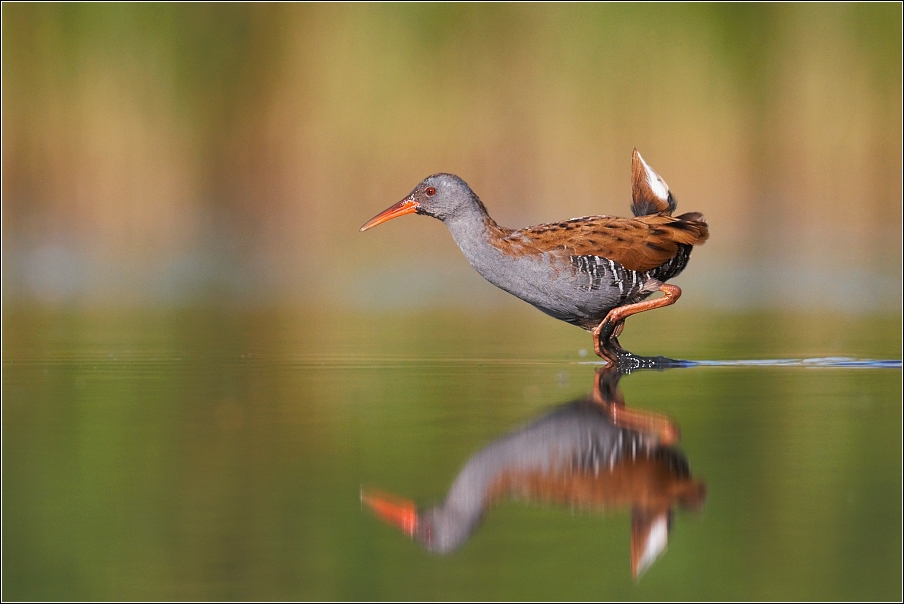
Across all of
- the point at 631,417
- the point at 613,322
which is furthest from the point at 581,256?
the point at 631,417

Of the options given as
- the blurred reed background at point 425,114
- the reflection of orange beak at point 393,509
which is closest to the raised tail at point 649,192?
the reflection of orange beak at point 393,509

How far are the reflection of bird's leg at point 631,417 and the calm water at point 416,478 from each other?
5 centimetres

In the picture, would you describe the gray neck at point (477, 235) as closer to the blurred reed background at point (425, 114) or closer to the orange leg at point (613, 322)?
the orange leg at point (613, 322)

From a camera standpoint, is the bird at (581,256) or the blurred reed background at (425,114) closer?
the bird at (581,256)

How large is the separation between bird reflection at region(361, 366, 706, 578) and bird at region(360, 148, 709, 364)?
1956 millimetres

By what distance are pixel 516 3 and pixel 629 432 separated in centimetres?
1388

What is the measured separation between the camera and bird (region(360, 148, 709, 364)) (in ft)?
23.1

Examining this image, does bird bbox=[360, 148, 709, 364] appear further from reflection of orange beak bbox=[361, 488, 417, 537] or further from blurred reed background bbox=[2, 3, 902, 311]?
blurred reed background bbox=[2, 3, 902, 311]

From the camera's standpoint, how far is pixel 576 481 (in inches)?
162

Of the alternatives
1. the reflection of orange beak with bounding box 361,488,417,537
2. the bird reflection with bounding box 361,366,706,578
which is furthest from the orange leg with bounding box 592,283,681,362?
the reflection of orange beak with bounding box 361,488,417,537

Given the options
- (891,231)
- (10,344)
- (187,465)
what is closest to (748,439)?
(187,465)

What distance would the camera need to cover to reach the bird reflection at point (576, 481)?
3.69 m

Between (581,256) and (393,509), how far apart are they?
338cm

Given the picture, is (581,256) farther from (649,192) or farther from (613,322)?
(649,192)
